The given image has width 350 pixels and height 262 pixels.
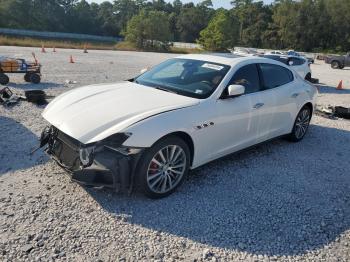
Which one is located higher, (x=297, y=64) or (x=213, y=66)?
(x=213, y=66)

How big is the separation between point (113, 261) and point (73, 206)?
1.03 m

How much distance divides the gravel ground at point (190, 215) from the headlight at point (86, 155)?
49 cm

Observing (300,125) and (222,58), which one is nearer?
(222,58)

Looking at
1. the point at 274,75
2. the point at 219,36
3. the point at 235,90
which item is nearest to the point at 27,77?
the point at 274,75

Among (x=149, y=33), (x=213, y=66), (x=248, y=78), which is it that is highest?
(x=149, y=33)

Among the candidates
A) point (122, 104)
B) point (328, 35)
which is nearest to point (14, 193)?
point (122, 104)

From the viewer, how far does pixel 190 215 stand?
3904mm

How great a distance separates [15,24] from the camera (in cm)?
8619

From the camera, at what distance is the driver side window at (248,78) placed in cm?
500

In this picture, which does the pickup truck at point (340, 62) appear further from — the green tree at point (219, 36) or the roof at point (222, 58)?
the green tree at point (219, 36)

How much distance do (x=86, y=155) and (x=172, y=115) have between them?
1056 millimetres

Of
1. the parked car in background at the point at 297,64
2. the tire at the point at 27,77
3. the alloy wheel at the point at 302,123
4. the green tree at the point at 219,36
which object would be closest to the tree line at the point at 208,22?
the green tree at the point at 219,36

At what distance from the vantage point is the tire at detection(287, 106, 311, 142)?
6.59m

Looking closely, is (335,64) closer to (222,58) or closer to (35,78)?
(35,78)
